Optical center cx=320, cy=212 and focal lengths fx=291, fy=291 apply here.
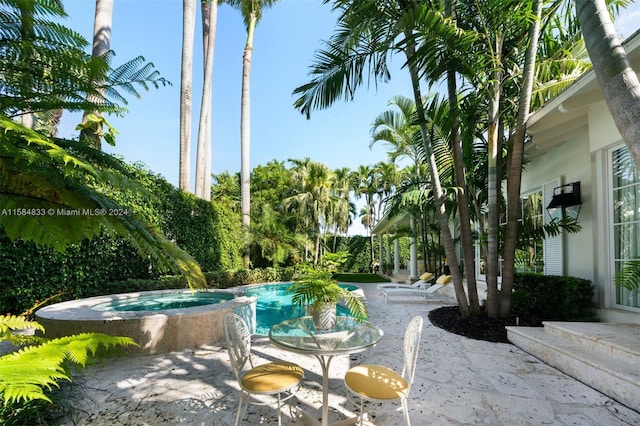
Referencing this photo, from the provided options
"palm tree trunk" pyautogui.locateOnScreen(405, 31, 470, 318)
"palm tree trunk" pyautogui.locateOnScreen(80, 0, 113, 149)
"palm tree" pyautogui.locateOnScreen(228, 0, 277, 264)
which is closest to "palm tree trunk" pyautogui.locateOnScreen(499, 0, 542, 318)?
"palm tree trunk" pyautogui.locateOnScreen(405, 31, 470, 318)

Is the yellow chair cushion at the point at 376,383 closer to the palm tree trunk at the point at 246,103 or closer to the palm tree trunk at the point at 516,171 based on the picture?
the palm tree trunk at the point at 516,171

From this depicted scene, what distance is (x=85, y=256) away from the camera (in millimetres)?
6781

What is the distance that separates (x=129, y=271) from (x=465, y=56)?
9312 mm

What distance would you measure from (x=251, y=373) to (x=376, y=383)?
119cm

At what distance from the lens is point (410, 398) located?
128 inches

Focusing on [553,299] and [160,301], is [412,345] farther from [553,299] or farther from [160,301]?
[160,301]

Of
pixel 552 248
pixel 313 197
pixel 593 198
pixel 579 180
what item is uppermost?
pixel 313 197

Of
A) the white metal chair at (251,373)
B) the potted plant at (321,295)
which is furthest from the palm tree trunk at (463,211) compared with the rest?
the white metal chair at (251,373)

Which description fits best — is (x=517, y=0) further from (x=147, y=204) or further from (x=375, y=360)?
(x=147, y=204)

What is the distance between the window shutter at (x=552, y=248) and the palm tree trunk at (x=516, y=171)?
2.14 m

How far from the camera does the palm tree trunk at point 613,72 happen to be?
196cm

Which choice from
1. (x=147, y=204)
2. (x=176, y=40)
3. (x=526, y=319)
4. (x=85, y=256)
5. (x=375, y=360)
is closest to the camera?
(x=375, y=360)

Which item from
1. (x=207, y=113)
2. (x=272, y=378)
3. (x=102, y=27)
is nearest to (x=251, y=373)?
(x=272, y=378)

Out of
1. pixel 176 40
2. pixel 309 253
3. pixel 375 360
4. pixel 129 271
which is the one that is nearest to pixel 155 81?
pixel 375 360
